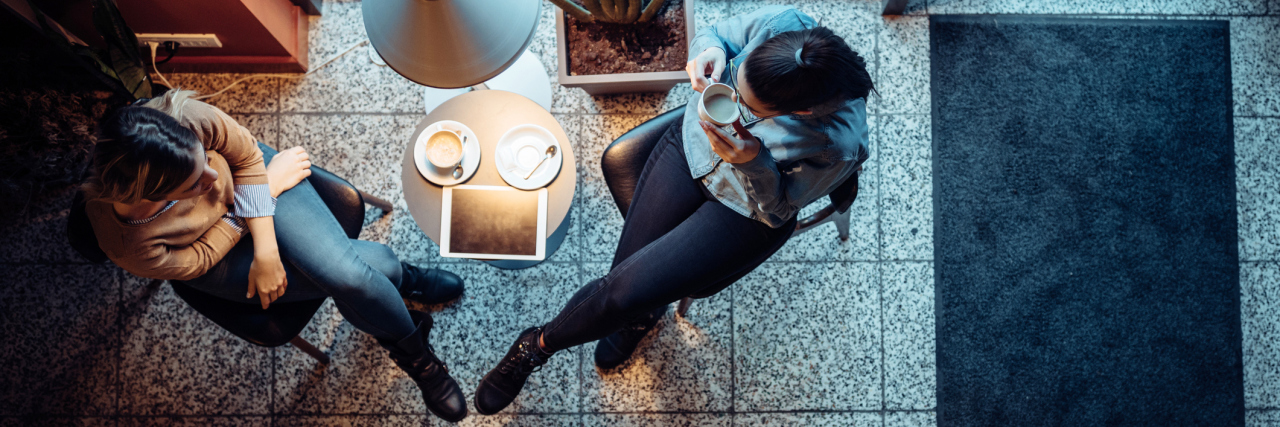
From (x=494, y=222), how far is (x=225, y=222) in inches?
24.6

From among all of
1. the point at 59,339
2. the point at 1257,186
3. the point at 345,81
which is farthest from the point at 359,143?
the point at 1257,186

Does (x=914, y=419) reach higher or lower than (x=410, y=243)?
lower

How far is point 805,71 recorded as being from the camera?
3.62 feet

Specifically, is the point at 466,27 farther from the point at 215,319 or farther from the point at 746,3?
the point at 746,3

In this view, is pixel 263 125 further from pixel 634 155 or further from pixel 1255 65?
pixel 1255 65

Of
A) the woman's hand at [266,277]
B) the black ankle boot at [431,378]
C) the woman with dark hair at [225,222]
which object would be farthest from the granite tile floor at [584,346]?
the woman's hand at [266,277]

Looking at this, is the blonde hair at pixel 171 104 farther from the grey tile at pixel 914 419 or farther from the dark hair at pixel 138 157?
the grey tile at pixel 914 419

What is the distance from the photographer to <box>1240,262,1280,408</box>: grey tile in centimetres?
215

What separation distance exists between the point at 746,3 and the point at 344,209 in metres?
1.48

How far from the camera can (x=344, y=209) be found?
1.79 metres

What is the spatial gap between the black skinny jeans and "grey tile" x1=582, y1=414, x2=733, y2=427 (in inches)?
19.7

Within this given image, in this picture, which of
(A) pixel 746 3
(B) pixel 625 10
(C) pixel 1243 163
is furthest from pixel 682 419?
(C) pixel 1243 163

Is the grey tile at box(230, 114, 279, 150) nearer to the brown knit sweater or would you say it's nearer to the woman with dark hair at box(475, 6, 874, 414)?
the brown knit sweater

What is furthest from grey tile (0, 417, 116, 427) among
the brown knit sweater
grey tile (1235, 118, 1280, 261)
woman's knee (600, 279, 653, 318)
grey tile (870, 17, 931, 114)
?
grey tile (1235, 118, 1280, 261)
